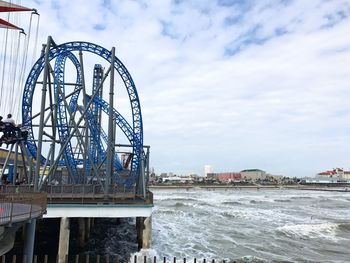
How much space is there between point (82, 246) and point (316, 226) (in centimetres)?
2514

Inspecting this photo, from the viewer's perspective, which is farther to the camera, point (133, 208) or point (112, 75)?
point (112, 75)

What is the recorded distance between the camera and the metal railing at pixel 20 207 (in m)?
9.96

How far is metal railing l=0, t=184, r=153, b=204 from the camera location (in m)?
19.6

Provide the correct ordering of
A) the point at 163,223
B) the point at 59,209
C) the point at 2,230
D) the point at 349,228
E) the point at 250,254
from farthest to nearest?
the point at 163,223 → the point at 349,228 → the point at 250,254 → the point at 59,209 → the point at 2,230

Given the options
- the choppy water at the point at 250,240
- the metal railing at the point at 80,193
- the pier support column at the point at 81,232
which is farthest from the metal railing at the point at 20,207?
the pier support column at the point at 81,232

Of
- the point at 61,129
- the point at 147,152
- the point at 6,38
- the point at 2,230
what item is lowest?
the point at 2,230

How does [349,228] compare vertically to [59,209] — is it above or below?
below

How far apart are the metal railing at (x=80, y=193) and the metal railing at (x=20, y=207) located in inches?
239

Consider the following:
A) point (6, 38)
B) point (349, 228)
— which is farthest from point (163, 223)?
point (6, 38)

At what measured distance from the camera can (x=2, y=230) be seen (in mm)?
10195

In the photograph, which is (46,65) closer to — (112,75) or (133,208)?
(112,75)

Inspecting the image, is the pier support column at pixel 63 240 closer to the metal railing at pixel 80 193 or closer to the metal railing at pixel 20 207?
the metal railing at pixel 80 193

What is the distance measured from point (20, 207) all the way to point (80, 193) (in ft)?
28.0

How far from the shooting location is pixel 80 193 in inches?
803
